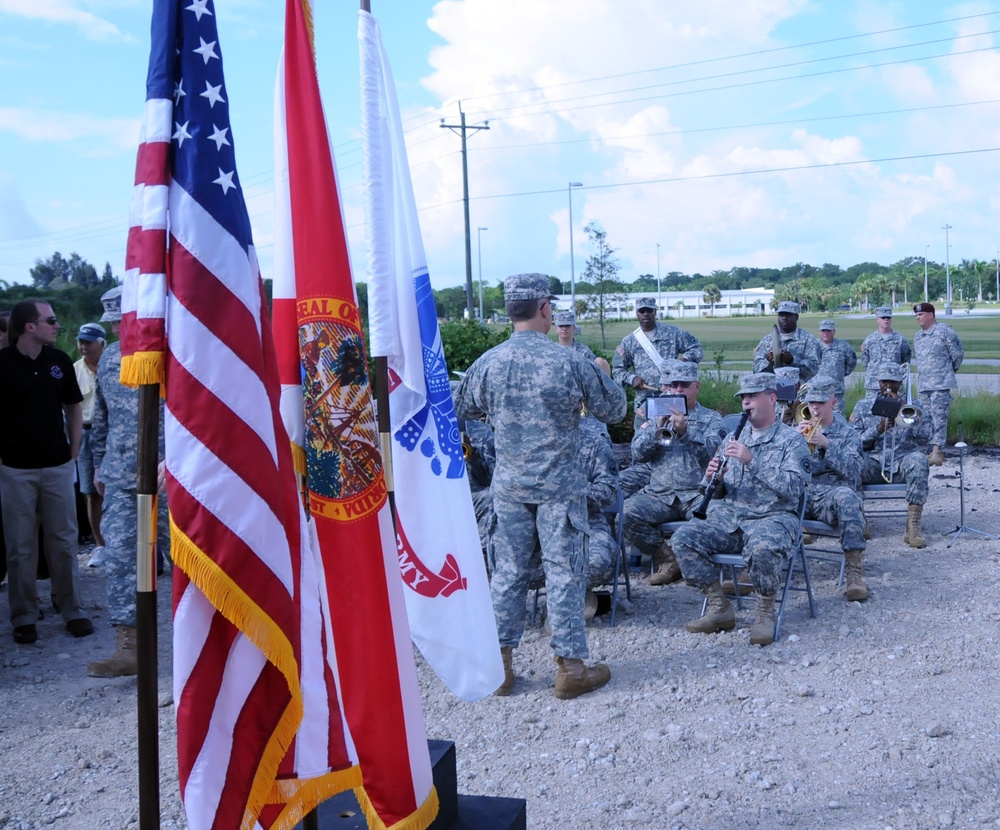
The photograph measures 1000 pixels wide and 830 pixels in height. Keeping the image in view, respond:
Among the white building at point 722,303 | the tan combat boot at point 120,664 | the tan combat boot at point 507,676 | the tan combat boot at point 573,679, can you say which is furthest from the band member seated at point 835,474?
the white building at point 722,303

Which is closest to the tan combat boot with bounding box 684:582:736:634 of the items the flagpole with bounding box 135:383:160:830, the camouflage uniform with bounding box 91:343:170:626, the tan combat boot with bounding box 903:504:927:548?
the tan combat boot with bounding box 903:504:927:548

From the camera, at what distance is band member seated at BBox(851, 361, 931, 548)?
28.3 feet

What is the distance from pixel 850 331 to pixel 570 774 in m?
46.7

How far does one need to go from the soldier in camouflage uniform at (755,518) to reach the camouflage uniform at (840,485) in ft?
1.96

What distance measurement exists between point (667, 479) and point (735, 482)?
97 centimetres

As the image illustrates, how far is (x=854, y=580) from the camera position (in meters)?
7.18

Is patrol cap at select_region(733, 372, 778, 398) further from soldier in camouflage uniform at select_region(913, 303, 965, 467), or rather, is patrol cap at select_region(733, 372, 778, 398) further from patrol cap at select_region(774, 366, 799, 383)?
soldier in camouflage uniform at select_region(913, 303, 965, 467)

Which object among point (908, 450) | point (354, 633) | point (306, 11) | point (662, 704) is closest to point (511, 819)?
point (354, 633)

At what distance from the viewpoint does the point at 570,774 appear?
15.2ft

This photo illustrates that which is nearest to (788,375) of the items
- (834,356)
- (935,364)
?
(834,356)

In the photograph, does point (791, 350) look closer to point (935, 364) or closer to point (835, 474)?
point (835, 474)

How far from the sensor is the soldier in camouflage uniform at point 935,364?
523 inches

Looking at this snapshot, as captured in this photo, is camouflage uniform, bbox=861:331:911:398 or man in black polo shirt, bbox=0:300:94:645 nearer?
man in black polo shirt, bbox=0:300:94:645

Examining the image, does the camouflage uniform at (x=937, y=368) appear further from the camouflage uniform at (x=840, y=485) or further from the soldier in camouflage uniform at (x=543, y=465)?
the soldier in camouflage uniform at (x=543, y=465)
